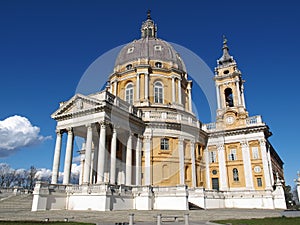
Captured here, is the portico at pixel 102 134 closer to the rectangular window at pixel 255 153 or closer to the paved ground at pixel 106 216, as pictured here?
the paved ground at pixel 106 216

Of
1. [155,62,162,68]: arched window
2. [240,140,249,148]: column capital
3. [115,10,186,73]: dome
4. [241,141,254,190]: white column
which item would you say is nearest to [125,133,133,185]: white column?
[155,62,162,68]: arched window

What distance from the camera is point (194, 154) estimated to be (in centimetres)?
3597

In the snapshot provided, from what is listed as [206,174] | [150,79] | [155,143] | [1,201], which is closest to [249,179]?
[206,174]

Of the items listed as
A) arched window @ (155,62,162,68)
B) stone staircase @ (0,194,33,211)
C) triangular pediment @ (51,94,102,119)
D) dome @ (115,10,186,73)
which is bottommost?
stone staircase @ (0,194,33,211)

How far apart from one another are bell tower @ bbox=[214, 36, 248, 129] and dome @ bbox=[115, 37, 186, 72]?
6.80m

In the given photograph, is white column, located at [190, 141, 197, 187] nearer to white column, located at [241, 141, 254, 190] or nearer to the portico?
white column, located at [241, 141, 254, 190]

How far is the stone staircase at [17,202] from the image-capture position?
23103mm

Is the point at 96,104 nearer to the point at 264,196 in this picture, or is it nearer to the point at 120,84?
the point at 120,84

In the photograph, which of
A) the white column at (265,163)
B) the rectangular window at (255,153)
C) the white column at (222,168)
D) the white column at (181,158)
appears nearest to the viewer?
the white column at (181,158)

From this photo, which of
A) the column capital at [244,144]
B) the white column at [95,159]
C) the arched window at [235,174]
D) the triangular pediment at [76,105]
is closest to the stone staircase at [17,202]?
the white column at [95,159]

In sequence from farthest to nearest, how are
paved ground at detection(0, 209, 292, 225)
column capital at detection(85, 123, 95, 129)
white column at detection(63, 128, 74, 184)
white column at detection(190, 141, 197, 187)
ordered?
1. white column at detection(190, 141, 197, 187)
2. column capital at detection(85, 123, 95, 129)
3. white column at detection(63, 128, 74, 184)
4. paved ground at detection(0, 209, 292, 225)

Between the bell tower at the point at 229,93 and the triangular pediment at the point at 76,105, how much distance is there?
21.8 metres

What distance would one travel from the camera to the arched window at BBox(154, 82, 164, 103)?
40372mm

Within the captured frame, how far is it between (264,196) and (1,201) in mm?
29195
